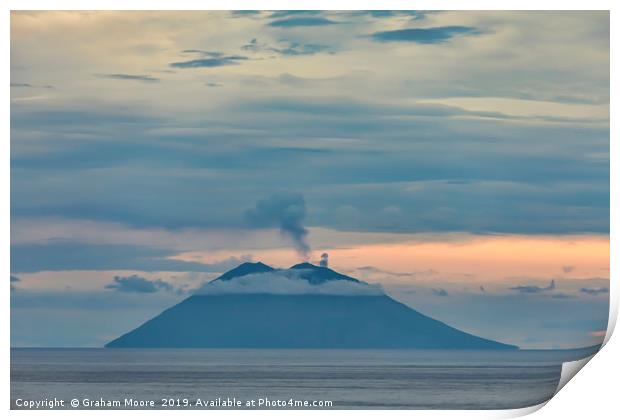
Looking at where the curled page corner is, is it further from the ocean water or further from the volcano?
the ocean water

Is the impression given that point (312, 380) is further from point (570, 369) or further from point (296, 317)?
point (570, 369)

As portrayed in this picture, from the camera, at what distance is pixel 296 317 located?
13.4 m

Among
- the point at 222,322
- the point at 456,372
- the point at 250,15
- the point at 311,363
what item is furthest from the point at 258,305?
the point at 311,363

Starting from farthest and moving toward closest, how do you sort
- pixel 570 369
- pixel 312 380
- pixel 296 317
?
pixel 312 380 < pixel 296 317 < pixel 570 369

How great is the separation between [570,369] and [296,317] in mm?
5077

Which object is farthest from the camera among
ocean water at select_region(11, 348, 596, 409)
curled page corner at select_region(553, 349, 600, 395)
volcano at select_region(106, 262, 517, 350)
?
ocean water at select_region(11, 348, 596, 409)

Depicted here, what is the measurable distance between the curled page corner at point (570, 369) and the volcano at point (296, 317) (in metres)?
1.61

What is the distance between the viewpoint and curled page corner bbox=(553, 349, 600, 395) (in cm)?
880

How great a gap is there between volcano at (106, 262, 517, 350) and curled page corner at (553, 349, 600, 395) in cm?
161

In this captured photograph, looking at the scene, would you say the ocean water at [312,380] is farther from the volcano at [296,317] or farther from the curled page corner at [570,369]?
the curled page corner at [570,369]

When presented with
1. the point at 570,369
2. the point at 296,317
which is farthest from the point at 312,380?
the point at 570,369

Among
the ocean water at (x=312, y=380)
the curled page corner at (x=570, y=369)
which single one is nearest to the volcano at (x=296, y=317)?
the ocean water at (x=312, y=380)

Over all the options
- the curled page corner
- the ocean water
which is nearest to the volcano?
the ocean water

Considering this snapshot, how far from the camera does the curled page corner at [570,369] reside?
8797mm
